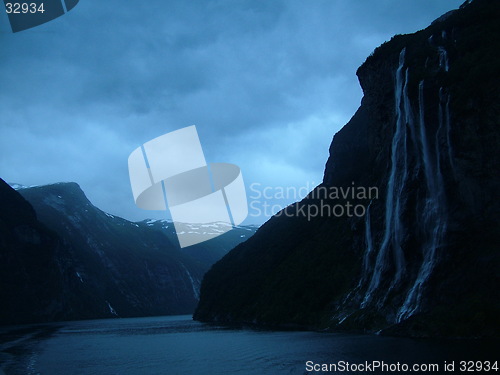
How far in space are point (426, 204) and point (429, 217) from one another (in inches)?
64.7

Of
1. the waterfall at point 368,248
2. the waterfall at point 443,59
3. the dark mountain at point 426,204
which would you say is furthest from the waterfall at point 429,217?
the waterfall at point 368,248

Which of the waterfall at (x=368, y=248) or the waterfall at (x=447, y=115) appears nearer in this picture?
the waterfall at (x=447, y=115)

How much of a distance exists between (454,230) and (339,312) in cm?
2464

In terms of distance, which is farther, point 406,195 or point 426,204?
point 406,195

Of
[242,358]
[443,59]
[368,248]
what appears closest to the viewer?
[242,358]

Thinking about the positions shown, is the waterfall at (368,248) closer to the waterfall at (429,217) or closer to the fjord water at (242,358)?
the waterfall at (429,217)

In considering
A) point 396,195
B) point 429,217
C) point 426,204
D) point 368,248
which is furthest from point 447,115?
point 368,248

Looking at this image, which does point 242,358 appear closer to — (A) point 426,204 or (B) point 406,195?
(A) point 426,204

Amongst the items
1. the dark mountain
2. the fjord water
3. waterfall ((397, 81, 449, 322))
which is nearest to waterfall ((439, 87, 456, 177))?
the dark mountain

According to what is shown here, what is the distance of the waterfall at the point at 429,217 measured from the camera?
150 ft

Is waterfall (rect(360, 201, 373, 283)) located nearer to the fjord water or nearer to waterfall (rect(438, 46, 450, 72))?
waterfall (rect(438, 46, 450, 72))

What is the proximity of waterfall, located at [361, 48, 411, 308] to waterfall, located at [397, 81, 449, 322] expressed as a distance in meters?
3.70

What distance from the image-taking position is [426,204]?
4997cm

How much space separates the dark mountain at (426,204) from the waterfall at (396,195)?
0.57 feet
